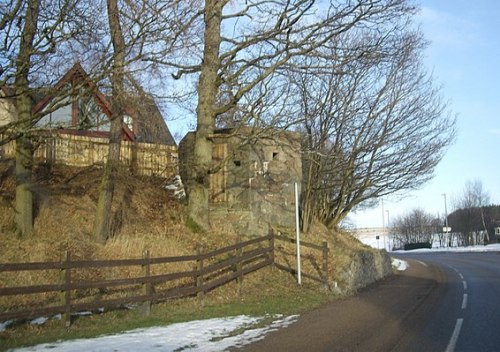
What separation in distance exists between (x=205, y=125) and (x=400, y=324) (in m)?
10.5

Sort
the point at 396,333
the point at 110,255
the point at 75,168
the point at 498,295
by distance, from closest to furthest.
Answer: the point at 396,333 → the point at 110,255 → the point at 498,295 → the point at 75,168

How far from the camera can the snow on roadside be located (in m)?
8.70

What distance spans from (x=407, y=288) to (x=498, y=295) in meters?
3.55

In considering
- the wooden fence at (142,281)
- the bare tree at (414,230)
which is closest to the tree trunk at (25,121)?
the wooden fence at (142,281)

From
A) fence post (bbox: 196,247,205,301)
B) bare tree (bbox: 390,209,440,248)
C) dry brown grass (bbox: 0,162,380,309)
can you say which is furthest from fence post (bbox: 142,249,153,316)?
bare tree (bbox: 390,209,440,248)

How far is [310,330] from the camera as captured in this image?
1098 centimetres

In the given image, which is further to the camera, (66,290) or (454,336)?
(66,290)

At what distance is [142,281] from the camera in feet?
40.3

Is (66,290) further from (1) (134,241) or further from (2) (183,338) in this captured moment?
(1) (134,241)

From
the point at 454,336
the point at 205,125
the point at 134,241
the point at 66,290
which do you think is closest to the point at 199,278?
the point at 134,241

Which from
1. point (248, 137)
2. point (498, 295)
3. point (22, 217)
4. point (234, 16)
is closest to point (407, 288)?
point (498, 295)

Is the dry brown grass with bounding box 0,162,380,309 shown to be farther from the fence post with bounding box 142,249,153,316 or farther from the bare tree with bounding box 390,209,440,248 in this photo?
the bare tree with bounding box 390,209,440,248

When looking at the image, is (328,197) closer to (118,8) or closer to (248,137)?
(248,137)

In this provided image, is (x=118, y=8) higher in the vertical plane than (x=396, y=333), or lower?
higher
